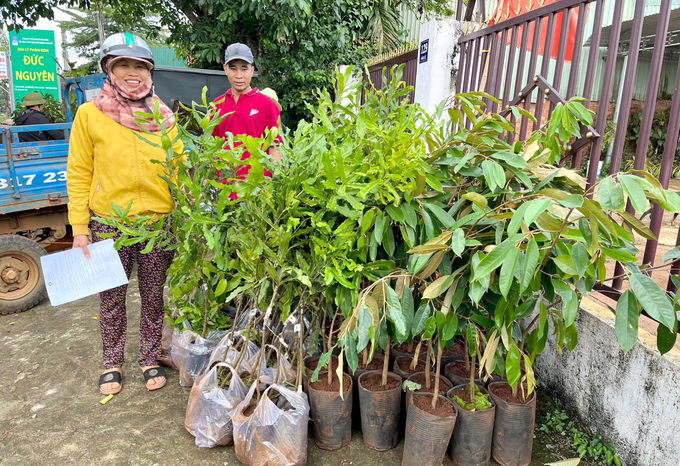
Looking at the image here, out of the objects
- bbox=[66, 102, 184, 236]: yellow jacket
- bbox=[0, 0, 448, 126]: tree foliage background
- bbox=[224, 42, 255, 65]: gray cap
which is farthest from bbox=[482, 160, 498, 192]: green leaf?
bbox=[0, 0, 448, 126]: tree foliage background

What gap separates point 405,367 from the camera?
251 cm

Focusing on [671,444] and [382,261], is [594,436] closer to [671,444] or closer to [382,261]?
[671,444]

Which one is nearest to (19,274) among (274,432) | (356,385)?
(274,432)

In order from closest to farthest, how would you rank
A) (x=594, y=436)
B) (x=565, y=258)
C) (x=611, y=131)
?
(x=565, y=258) < (x=594, y=436) < (x=611, y=131)

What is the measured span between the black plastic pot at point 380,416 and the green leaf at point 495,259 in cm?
112

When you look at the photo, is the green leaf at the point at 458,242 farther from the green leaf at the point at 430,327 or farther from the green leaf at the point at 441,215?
the green leaf at the point at 430,327

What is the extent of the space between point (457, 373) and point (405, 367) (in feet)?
0.89

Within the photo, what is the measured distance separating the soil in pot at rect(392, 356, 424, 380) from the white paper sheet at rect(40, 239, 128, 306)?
152cm

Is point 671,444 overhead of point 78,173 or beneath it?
beneath

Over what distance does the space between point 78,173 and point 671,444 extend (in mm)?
3003

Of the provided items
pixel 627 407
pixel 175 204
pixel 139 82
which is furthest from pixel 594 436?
pixel 139 82

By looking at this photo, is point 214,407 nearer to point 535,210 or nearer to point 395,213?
point 395,213

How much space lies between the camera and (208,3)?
5.90 m

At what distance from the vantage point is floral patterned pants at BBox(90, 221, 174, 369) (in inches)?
105
